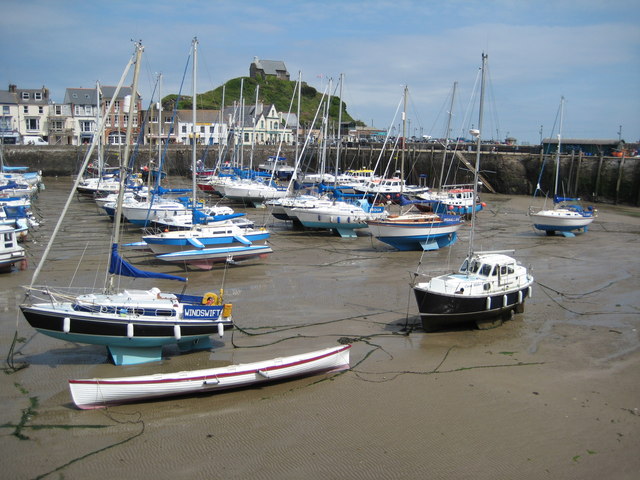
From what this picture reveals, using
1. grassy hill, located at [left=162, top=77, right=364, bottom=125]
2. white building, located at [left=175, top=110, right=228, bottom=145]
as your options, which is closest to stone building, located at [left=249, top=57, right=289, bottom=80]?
grassy hill, located at [left=162, top=77, right=364, bottom=125]

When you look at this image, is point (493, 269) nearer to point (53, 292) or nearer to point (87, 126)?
point (53, 292)

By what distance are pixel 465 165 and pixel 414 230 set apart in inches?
1429

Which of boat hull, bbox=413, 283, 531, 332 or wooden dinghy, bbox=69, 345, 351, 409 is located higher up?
boat hull, bbox=413, 283, 531, 332

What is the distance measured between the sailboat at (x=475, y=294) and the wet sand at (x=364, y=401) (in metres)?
0.52

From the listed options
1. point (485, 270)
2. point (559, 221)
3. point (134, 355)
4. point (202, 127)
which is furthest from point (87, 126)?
point (485, 270)

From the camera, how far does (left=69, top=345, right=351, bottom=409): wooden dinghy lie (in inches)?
491

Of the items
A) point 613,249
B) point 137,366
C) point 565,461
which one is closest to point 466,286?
point 565,461

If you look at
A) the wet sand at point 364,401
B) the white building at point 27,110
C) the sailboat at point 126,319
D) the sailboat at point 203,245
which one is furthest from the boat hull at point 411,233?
the white building at point 27,110

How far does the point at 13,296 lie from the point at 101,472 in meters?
12.4

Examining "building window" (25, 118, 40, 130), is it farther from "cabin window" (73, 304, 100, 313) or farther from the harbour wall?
"cabin window" (73, 304, 100, 313)

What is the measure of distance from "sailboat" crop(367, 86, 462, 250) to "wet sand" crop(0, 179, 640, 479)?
7.70 m

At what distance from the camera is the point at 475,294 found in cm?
1766

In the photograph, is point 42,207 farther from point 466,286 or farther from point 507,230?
point 466,286

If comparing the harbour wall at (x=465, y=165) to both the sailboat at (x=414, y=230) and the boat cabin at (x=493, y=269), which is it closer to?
the sailboat at (x=414, y=230)
